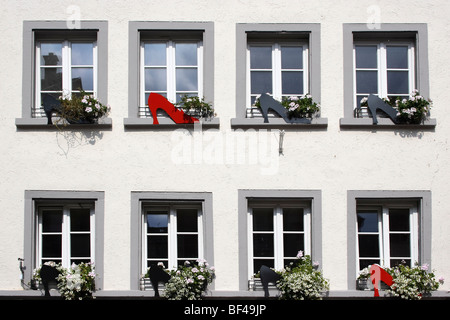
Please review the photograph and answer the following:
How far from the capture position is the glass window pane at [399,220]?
9.12 m

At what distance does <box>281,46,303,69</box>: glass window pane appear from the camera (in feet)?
30.8

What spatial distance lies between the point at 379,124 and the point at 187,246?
3.58 m

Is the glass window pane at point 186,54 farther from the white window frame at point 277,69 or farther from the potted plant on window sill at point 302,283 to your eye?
the potted plant on window sill at point 302,283

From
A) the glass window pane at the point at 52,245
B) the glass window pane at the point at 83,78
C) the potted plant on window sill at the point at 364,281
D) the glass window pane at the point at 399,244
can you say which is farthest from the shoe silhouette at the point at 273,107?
the glass window pane at the point at 52,245

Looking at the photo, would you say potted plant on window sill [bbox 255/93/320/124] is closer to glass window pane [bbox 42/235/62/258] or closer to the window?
the window

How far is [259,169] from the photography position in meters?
8.88

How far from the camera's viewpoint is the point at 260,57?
370 inches

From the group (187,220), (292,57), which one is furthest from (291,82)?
(187,220)

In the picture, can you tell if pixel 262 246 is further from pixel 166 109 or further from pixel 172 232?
pixel 166 109

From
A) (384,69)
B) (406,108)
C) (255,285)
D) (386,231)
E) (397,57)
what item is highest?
(397,57)

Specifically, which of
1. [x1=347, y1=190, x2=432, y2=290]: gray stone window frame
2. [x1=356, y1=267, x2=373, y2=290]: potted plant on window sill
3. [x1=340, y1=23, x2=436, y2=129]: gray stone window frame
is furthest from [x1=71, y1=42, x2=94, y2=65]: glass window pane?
[x1=356, y1=267, x2=373, y2=290]: potted plant on window sill

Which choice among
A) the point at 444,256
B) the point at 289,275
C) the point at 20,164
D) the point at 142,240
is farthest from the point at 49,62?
the point at 444,256

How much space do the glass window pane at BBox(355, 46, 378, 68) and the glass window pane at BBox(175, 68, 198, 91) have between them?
2691 millimetres
